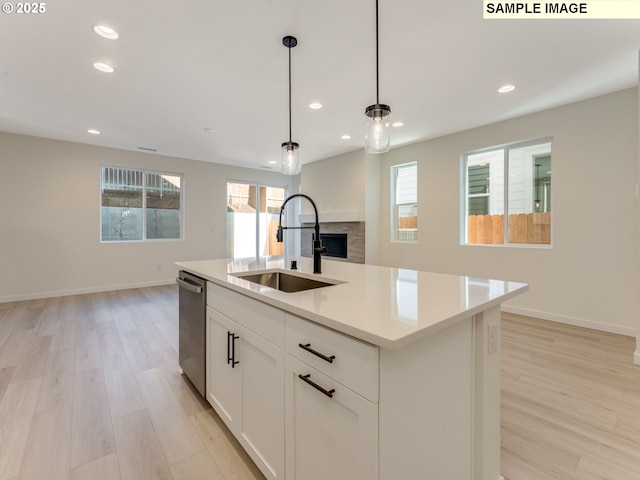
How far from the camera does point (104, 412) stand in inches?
74.2

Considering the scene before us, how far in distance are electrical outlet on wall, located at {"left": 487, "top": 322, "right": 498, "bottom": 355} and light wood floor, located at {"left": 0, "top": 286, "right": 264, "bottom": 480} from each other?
1221 millimetres

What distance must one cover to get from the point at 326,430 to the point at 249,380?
22.4 inches

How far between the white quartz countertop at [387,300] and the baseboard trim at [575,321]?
2.95 meters

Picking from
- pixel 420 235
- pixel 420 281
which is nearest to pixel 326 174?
pixel 420 235

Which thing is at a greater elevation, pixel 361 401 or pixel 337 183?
pixel 337 183

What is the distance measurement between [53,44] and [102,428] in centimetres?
288

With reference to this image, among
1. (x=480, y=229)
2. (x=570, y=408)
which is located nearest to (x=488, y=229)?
(x=480, y=229)

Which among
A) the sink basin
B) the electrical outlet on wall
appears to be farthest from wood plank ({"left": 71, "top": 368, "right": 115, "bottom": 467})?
the electrical outlet on wall

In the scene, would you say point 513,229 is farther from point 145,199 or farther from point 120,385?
point 145,199

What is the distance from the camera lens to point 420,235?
16.4ft

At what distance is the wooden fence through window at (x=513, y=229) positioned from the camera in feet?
12.3

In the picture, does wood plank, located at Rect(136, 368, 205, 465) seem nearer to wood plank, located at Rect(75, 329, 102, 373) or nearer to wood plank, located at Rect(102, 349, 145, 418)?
wood plank, located at Rect(102, 349, 145, 418)

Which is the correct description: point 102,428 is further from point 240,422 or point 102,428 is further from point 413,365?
point 413,365

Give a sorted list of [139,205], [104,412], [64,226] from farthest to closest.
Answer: [139,205] < [64,226] < [104,412]
